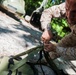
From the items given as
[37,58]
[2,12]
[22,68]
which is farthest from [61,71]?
[2,12]

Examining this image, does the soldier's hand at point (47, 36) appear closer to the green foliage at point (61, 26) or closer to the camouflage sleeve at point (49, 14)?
the camouflage sleeve at point (49, 14)

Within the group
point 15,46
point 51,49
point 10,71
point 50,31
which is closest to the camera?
point 10,71

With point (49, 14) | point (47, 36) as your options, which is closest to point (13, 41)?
point (49, 14)

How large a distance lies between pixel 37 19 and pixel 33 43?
2.36 meters

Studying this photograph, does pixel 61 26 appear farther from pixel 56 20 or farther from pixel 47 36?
pixel 47 36

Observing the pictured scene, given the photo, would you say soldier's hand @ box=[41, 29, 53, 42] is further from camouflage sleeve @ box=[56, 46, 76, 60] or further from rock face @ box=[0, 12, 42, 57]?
rock face @ box=[0, 12, 42, 57]

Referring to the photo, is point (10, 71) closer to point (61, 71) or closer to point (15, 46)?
point (61, 71)

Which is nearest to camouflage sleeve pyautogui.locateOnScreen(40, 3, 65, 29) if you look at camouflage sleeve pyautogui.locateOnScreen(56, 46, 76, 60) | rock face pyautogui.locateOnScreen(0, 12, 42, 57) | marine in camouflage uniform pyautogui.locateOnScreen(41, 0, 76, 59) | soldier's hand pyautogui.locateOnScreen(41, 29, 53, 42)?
marine in camouflage uniform pyautogui.locateOnScreen(41, 0, 76, 59)

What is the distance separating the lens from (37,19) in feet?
25.6

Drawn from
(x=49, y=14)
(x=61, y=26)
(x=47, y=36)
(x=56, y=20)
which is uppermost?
(x=49, y=14)

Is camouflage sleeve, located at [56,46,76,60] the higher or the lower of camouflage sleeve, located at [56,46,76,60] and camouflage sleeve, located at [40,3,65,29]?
the lower

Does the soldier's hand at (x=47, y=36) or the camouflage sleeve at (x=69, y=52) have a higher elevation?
the soldier's hand at (x=47, y=36)

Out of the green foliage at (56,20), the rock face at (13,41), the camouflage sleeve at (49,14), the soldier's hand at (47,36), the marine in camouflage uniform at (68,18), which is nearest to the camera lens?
the marine in camouflage uniform at (68,18)

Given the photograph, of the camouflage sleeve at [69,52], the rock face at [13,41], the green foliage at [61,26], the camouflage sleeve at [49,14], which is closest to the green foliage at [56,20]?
the green foliage at [61,26]
